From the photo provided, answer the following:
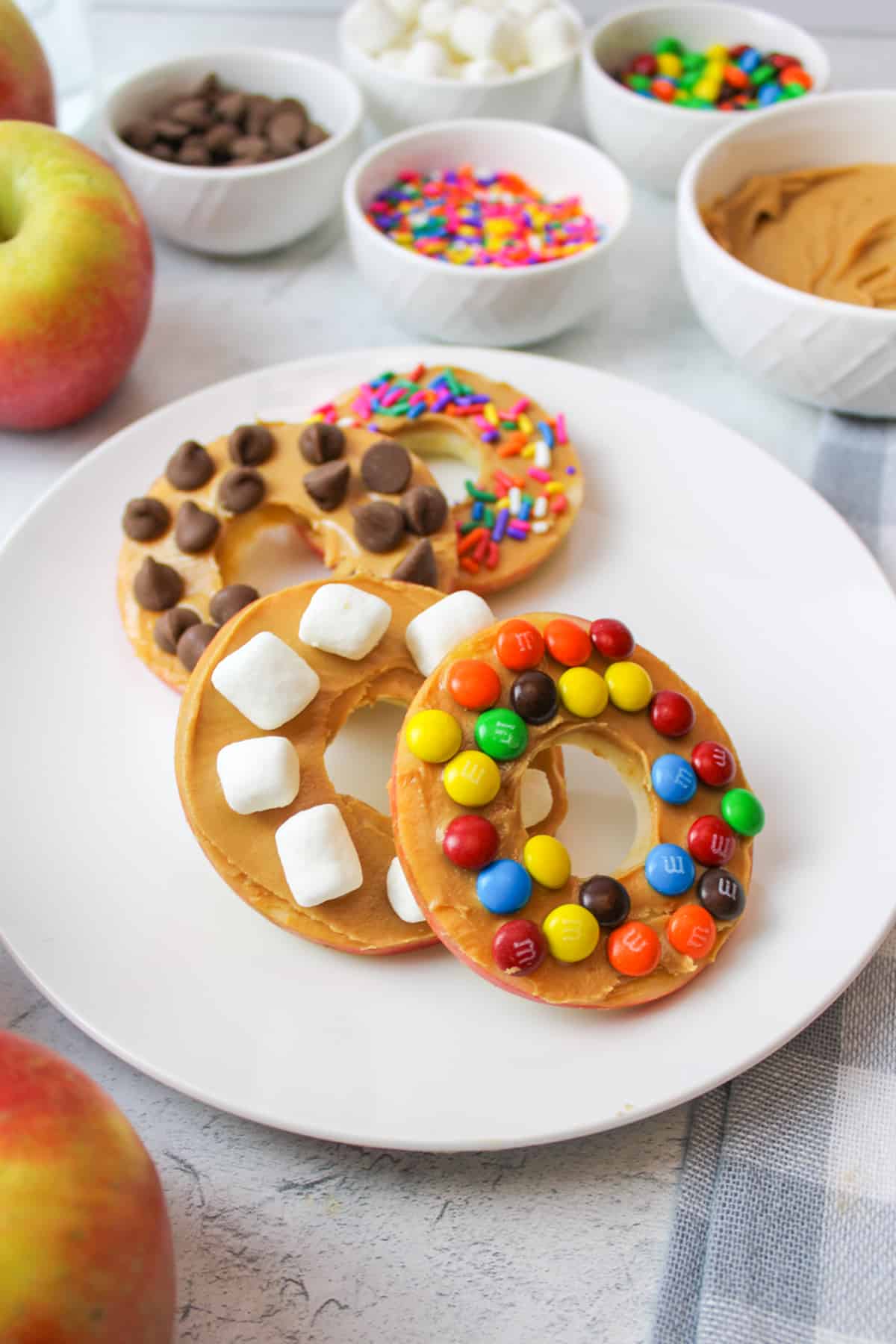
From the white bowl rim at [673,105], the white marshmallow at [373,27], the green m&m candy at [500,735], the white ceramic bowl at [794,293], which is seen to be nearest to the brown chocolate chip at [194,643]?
the green m&m candy at [500,735]

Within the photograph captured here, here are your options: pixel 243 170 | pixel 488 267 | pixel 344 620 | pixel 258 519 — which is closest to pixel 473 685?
pixel 344 620

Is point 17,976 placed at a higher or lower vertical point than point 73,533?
lower

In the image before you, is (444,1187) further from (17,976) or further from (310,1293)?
(17,976)

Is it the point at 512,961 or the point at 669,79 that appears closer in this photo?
the point at 512,961

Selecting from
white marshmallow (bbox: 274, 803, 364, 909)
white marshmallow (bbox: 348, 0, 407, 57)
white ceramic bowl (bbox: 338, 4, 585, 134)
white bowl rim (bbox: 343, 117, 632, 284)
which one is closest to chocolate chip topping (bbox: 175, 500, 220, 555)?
white marshmallow (bbox: 274, 803, 364, 909)

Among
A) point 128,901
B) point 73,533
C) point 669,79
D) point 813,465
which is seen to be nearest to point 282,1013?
point 128,901

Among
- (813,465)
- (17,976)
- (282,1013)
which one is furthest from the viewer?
(813,465)

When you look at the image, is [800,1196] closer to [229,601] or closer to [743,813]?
[743,813]

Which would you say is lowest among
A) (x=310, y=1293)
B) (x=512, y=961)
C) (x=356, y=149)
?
(x=310, y=1293)
